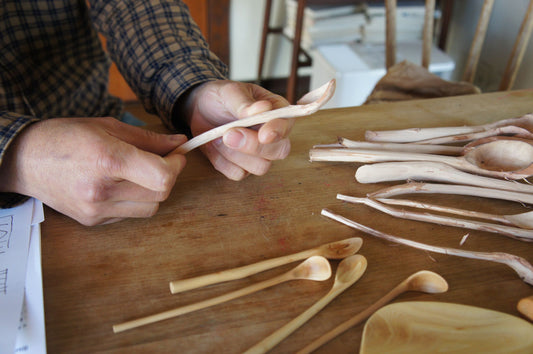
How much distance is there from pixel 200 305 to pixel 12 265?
23 cm

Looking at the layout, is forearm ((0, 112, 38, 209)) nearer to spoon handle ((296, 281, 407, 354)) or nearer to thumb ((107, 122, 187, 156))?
thumb ((107, 122, 187, 156))

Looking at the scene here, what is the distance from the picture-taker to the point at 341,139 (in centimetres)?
68

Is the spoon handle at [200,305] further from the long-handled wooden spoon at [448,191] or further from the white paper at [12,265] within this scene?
the long-handled wooden spoon at [448,191]

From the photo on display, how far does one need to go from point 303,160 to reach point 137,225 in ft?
0.93

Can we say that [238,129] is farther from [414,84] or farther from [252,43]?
[252,43]

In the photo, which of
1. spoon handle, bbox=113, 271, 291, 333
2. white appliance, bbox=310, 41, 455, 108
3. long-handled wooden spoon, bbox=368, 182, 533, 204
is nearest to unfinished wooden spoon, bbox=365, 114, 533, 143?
long-handled wooden spoon, bbox=368, 182, 533, 204

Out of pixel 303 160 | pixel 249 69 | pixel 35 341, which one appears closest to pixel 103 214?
pixel 35 341

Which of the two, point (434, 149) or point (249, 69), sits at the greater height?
point (434, 149)

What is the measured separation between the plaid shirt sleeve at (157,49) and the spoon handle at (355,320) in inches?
17.9

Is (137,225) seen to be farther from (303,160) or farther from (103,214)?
(303,160)

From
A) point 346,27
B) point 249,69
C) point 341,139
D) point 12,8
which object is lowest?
point 249,69

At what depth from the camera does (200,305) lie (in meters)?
0.44

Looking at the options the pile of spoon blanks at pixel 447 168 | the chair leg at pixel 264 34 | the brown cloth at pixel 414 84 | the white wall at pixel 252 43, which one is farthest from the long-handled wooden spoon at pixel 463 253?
the white wall at pixel 252 43

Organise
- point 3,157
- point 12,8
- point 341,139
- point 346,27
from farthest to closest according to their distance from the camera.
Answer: point 346,27, point 12,8, point 341,139, point 3,157
